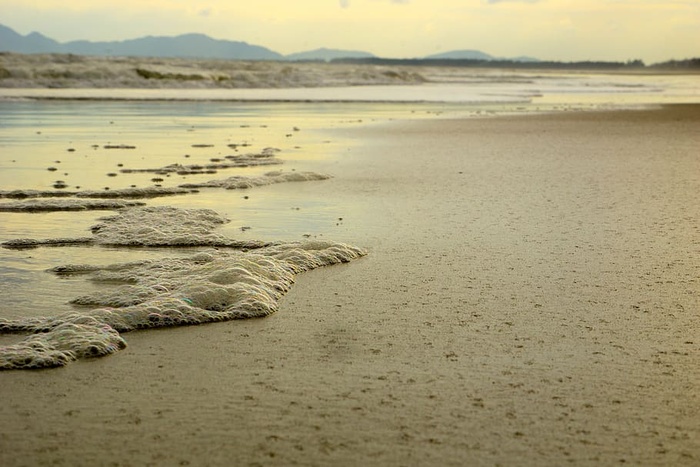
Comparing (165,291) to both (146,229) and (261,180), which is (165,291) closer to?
(146,229)

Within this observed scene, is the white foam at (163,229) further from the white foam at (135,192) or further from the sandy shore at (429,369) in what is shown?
the sandy shore at (429,369)

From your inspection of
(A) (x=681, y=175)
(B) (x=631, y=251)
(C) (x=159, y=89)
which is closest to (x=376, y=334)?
(B) (x=631, y=251)

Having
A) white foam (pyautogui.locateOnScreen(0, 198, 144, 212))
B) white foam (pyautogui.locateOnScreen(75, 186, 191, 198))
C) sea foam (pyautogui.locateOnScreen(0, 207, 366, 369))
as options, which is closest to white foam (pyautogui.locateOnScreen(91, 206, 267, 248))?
sea foam (pyautogui.locateOnScreen(0, 207, 366, 369))

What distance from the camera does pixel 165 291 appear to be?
6715mm

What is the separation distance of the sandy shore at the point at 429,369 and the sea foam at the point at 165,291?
0.54 feet

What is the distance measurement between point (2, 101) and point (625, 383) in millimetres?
33020

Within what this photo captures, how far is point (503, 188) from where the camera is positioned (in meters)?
12.5

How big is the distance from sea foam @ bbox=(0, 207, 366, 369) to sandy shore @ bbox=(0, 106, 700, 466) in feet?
0.54

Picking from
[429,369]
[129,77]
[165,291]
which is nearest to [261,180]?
[165,291]

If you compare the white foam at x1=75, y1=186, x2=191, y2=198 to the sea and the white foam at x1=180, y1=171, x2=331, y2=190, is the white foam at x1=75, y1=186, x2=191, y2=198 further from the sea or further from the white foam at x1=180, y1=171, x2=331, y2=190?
the white foam at x1=180, y1=171, x2=331, y2=190

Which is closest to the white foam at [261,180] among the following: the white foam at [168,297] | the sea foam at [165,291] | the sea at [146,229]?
the sea at [146,229]

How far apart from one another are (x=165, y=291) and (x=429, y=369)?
2512mm

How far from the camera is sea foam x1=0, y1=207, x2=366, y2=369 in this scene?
18.0ft

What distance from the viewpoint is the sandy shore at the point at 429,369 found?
4137mm
